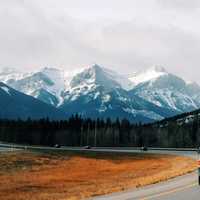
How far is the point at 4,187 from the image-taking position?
50812mm

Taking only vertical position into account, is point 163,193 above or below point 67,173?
below

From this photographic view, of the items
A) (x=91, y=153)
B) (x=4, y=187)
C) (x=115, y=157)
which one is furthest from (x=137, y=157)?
(x=4, y=187)

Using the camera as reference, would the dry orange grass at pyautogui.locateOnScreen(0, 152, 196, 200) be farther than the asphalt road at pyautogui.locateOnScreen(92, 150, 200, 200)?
Yes

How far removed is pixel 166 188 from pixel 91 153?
98.5m

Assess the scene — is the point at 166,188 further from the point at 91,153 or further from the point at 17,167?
the point at 91,153

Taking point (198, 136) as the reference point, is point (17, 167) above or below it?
below

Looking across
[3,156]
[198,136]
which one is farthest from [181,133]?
[3,156]

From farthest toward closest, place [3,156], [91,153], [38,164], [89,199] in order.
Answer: [91,153]
[3,156]
[38,164]
[89,199]

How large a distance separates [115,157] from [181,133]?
89977 mm

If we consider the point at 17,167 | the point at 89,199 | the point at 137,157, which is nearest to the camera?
the point at 89,199

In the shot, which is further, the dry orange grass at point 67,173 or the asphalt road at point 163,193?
the dry orange grass at point 67,173

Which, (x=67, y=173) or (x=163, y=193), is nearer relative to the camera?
(x=163, y=193)

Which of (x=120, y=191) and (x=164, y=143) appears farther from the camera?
(x=164, y=143)

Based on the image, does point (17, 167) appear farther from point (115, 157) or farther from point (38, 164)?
point (115, 157)
